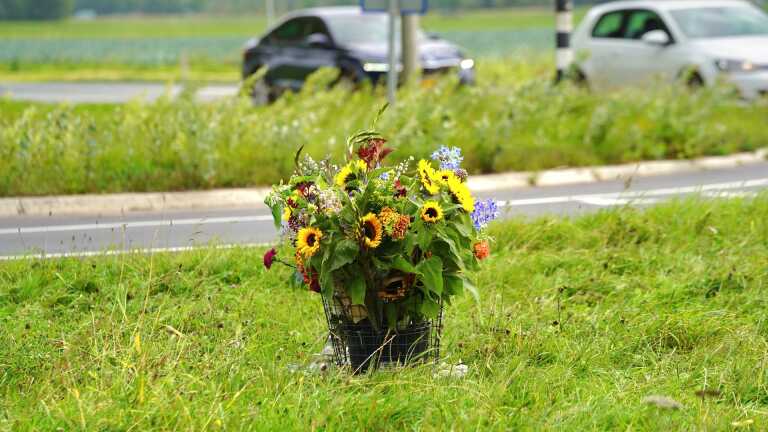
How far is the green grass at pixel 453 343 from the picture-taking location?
434 centimetres

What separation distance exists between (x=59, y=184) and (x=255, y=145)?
6.08 feet

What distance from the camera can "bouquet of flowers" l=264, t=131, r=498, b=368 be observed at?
471cm

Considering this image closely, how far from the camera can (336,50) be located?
1717cm

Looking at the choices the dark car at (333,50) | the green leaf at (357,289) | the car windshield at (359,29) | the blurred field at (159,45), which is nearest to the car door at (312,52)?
the dark car at (333,50)

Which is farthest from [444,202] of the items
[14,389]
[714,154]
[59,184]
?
[714,154]

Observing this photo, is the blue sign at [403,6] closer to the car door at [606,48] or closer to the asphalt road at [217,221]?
the asphalt road at [217,221]

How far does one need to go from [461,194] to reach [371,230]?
0.39 m

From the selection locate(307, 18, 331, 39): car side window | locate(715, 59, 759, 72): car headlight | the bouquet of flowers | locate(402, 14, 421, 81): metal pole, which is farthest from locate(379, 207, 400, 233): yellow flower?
locate(307, 18, 331, 39): car side window

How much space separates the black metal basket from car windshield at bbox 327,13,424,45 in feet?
41.2

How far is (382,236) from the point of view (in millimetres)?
4758

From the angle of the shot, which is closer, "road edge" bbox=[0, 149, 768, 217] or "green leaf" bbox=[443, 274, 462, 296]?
"green leaf" bbox=[443, 274, 462, 296]

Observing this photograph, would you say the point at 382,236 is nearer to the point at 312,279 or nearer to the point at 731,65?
the point at 312,279

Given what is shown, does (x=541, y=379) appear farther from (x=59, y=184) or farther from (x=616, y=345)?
(x=59, y=184)

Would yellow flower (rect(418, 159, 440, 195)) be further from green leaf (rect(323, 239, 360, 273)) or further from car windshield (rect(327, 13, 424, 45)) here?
car windshield (rect(327, 13, 424, 45))
